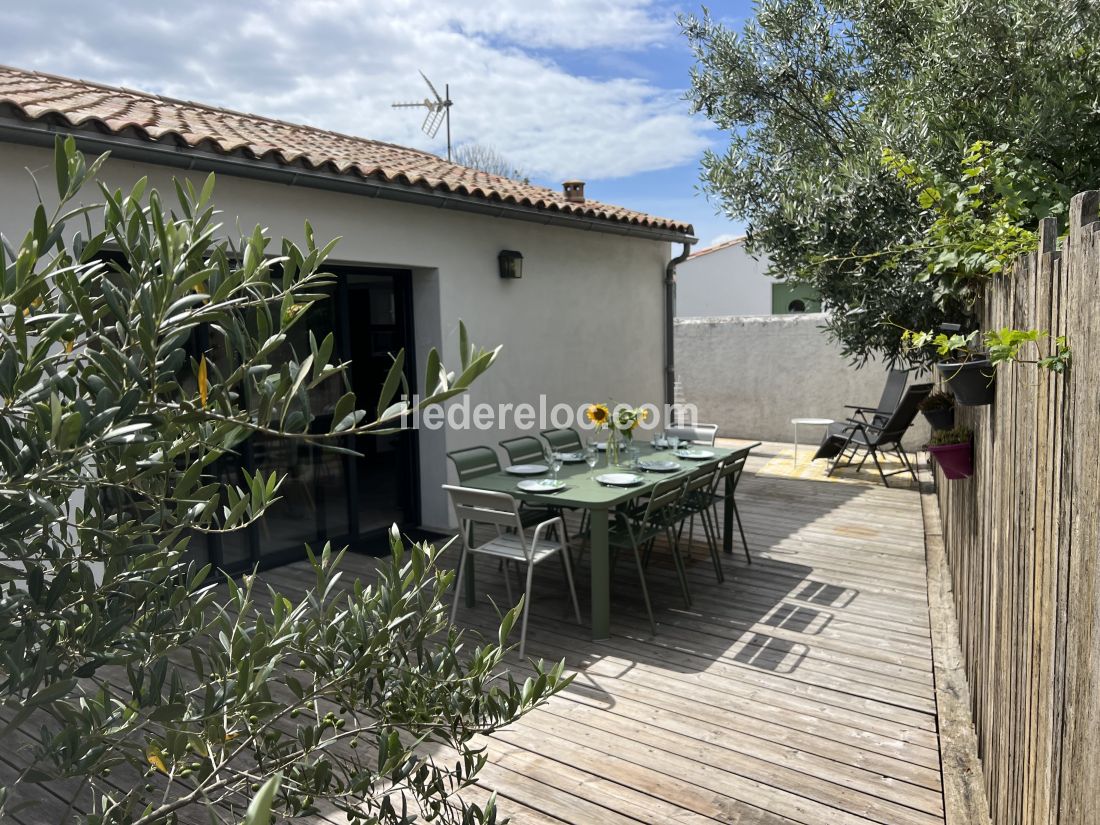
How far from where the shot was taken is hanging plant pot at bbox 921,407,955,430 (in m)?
3.61

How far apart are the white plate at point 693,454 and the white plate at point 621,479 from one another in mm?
756

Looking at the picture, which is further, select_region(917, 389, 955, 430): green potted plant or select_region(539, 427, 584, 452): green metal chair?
select_region(539, 427, 584, 452): green metal chair

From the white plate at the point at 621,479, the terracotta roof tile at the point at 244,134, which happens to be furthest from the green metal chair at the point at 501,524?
the terracotta roof tile at the point at 244,134

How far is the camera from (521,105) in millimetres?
28922

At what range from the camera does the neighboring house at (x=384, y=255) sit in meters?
4.44

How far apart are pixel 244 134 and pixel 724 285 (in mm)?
17279

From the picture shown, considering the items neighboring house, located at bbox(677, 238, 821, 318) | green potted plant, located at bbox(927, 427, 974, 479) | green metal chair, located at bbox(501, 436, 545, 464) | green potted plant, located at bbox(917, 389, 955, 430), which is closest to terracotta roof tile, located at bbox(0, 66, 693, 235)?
green metal chair, located at bbox(501, 436, 545, 464)

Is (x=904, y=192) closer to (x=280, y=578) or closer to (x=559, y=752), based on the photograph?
(x=559, y=752)

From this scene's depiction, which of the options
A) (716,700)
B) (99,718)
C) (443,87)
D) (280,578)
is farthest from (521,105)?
(99,718)

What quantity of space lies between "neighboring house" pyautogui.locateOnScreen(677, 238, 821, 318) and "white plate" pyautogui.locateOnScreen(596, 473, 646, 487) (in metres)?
15.7

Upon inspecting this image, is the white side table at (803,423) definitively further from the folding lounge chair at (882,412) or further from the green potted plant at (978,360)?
the green potted plant at (978,360)

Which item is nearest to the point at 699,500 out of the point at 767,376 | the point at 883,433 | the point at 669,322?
the point at 883,433

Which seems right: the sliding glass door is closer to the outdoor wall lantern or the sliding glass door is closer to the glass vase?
the outdoor wall lantern

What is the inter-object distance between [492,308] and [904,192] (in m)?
4.08
